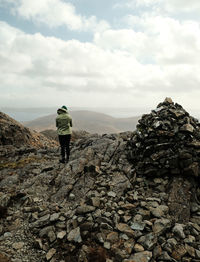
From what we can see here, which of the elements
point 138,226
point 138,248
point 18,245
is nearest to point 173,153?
point 138,226

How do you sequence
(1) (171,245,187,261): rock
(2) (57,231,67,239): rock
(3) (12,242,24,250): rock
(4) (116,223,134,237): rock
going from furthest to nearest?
(2) (57,231,67,239): rock → (4) (116,223,134,237): rock → (3) (12,242,24,250): rock → (1) (171,245,187,261): rock

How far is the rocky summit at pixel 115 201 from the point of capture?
838cm

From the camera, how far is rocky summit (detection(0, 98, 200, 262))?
8383mm

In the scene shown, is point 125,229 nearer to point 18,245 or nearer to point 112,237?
point 112,237

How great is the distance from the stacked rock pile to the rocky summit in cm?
6


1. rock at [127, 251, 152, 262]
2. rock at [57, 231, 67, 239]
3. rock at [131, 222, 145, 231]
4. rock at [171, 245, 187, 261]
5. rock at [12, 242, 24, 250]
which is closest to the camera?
rock at [127, 251, 152, 262]

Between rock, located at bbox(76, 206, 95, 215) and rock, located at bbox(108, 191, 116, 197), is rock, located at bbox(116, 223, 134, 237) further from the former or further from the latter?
rock, located at bbox(108, 191, 116, 197)

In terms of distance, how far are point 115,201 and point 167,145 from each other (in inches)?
217

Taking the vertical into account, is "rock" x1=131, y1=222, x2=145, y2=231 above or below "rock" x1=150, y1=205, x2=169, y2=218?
below

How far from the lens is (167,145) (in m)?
13.2

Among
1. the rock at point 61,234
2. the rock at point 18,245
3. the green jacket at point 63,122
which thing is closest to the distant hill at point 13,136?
the green jacket at point 63,122

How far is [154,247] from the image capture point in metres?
8.36

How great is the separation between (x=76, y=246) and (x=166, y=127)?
32.8 ft

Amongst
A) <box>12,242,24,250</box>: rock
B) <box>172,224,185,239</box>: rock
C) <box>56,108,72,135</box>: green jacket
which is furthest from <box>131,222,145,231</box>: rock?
<box>56,108,72,135</box>: green jacket
